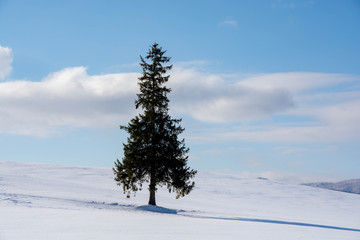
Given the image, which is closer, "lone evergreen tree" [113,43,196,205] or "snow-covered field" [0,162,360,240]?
"snow-covered field" [0,162,360,240]

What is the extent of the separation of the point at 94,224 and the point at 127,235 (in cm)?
300

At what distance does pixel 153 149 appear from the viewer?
2697cm

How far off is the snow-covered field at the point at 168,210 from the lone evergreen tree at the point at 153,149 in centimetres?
200

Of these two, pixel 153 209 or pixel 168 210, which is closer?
pixel 153 209

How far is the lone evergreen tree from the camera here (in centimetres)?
2656

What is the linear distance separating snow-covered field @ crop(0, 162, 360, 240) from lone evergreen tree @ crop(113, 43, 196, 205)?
2001mm

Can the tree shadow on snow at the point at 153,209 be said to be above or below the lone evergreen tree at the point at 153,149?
below

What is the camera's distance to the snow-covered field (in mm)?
14305

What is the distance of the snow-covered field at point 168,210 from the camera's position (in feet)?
46.9

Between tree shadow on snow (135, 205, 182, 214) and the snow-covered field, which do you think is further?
tree shadow on snow (135, 205, 182, 214)

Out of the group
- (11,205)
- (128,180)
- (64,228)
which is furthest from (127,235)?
(128,180)

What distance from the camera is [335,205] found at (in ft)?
138

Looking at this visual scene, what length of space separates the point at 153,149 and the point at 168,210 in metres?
4.58

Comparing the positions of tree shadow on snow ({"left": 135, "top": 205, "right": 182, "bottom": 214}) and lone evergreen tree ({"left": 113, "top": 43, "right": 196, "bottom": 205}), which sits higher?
lone evergreen tree ({"left": 113, "top": 43, "right": 196, "bottom": 205})
